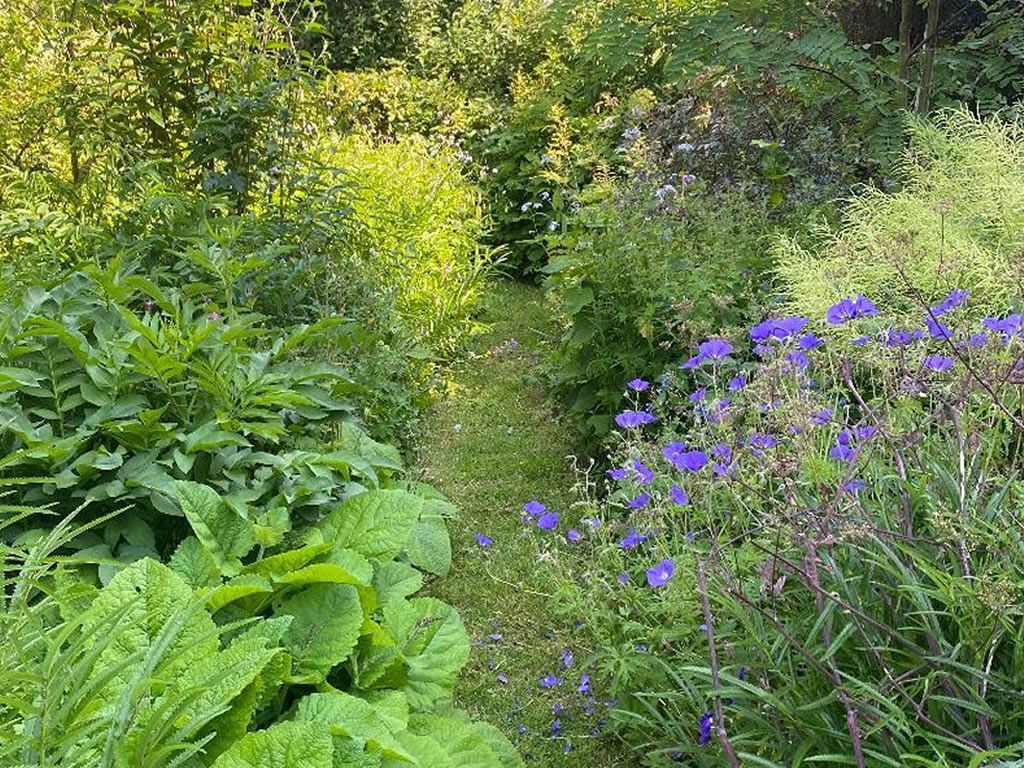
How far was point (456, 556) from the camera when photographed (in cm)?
377

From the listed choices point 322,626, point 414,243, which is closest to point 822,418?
point 322,626

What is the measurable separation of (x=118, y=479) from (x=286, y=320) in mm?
1976

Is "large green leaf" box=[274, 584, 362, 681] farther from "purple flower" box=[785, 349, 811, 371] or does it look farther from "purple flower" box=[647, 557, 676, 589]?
"purple flower" box=[785, 349, 811, 371]

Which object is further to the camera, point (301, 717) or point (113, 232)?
point (113, 232)

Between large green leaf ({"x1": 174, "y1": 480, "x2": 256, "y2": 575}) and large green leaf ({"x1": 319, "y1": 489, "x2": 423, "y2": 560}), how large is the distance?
0.65 feet

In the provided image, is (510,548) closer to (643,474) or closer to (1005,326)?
(643,474)

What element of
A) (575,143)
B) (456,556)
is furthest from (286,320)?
(575,143)

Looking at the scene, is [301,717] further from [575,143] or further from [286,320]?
[575,143]

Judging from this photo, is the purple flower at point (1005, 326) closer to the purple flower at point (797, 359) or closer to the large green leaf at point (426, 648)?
the purple flower at point (797, 359)

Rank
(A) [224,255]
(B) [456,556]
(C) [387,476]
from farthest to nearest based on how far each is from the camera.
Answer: (B) [456,556], (A) [224,255], (C) [387,476]

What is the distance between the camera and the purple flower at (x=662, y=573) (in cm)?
212

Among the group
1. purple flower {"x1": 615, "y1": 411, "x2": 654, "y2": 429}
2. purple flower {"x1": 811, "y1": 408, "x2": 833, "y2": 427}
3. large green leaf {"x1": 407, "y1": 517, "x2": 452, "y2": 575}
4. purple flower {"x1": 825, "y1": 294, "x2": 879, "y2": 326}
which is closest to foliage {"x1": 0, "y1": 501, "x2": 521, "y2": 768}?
large green leaf {"x1": 407, "y1": 517, "x2": 452, "y2": 575}

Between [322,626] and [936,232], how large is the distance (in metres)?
2.58

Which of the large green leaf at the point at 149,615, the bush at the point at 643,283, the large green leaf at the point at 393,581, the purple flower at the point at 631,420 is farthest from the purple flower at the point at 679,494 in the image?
the bush at the point at 643,283
